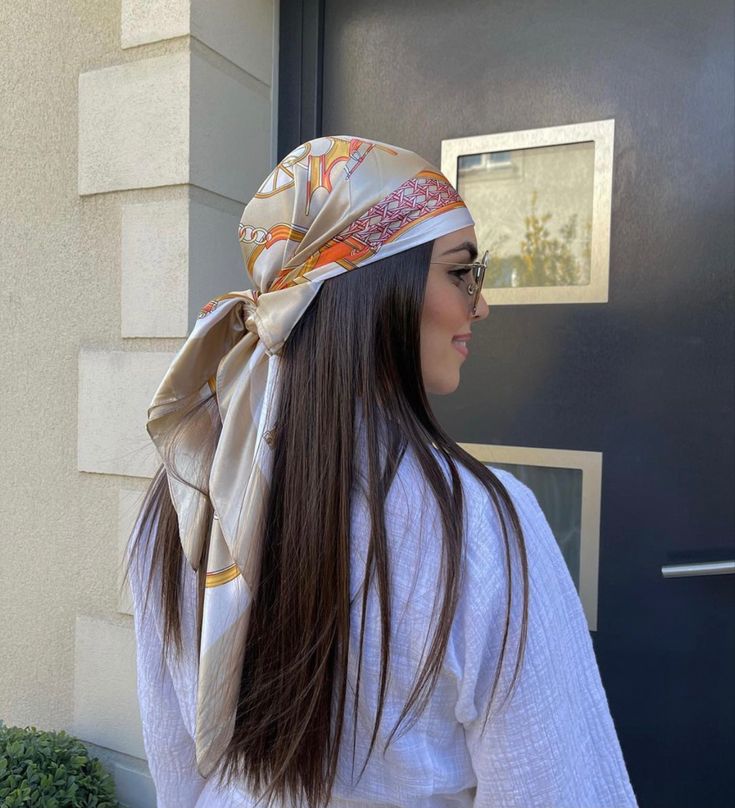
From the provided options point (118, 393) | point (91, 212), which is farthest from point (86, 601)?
point (91, 212)

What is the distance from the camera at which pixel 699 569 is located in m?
1.58

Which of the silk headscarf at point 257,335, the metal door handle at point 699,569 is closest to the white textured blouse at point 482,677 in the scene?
the silk headscarf at point 257,335

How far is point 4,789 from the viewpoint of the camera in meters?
1.66

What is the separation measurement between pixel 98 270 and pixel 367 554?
152 cm

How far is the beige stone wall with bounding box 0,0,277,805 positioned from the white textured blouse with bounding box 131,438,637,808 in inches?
48.1

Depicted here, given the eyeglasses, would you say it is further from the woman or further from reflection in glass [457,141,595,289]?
reflection in glass [457,141,595,289]

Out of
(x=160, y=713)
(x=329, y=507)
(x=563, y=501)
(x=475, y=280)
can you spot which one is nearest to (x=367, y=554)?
(x=329, y=507)

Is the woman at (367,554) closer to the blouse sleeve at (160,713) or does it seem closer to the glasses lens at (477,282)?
the glasses lens at (477,282)

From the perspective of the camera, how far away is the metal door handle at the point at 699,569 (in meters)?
1.56

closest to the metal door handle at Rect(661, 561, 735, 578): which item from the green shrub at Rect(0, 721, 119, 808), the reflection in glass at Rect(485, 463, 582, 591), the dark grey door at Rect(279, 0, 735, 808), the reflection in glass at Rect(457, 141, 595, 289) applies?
the dark grey door at Rect(279, 0, 735, 808)

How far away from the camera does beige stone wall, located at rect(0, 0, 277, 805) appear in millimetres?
1793

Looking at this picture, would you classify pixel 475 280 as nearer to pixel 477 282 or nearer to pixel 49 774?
pixel 477 282

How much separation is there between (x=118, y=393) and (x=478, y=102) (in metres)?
1.31

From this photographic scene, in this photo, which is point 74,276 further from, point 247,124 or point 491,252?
point 491,252
